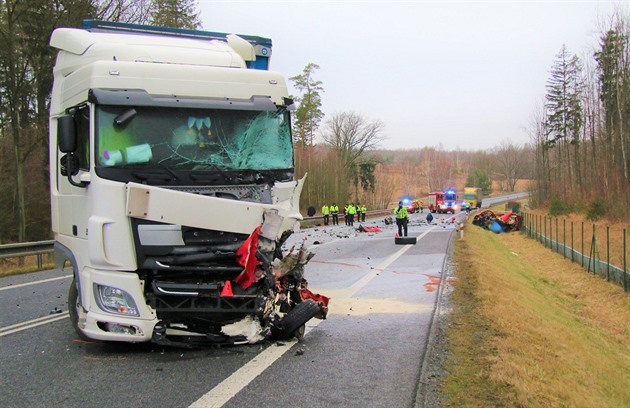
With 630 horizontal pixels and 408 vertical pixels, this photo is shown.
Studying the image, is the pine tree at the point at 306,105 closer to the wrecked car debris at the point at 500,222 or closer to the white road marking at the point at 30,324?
the wrecked car debris at the point at 500,222

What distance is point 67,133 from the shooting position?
544cm

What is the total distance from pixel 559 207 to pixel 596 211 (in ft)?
37.1

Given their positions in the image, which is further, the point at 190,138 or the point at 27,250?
the point at 27,250

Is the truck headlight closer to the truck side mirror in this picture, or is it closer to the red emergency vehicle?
the truck side mirror

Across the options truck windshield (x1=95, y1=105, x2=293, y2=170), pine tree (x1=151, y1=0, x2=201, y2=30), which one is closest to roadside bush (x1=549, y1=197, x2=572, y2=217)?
pine tree (x1=151, y1=0, x2=201, y2=30)

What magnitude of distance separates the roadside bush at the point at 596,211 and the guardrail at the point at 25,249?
34.3 m

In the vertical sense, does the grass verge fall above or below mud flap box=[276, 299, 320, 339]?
below

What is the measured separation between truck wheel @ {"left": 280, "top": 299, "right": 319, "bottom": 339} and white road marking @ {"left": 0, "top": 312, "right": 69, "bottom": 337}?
351cm

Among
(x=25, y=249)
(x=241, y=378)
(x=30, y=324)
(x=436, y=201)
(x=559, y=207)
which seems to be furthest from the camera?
(x=436, y=201)

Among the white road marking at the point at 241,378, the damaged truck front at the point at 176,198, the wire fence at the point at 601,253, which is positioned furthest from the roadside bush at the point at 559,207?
the damaged truck front at the point at 176,198

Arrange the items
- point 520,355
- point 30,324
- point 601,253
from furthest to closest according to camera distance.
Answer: point 601,253 < point 30,324 < point 520,355

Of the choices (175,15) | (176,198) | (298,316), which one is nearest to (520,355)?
(298,316)

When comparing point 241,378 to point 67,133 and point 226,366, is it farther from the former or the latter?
point 67,133

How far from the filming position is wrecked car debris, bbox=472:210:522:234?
40344 millimetres
